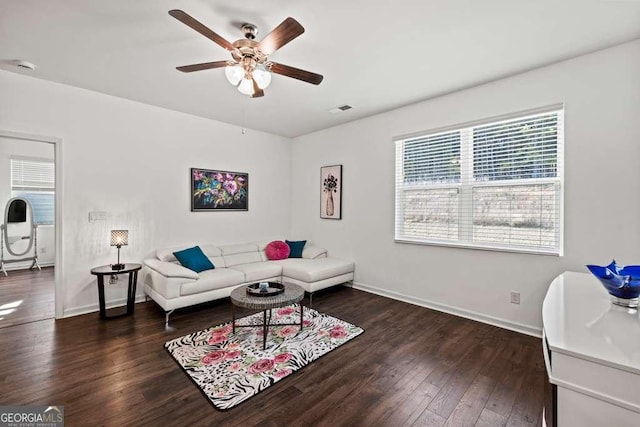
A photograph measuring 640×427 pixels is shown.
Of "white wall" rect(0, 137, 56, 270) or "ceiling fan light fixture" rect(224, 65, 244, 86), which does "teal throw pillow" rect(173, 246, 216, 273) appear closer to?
"ceiling fan light fixture" rect(224, 65, 244, 86)

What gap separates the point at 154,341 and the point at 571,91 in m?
4.77

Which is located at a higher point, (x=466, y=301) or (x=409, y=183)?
(x=409, y=183)

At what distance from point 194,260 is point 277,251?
4.67 feet

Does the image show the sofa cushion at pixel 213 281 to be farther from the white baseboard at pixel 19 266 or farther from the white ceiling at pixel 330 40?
the white baseboard at pixel 19 266

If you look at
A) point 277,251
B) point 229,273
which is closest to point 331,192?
point 277,251

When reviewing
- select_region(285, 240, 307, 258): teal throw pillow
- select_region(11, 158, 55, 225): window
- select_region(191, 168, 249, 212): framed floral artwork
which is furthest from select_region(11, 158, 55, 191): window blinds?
select_region(285, 240, 307, 258): teal throw pillow

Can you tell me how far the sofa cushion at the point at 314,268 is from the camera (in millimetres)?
4043

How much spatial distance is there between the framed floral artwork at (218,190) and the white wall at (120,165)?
100mm

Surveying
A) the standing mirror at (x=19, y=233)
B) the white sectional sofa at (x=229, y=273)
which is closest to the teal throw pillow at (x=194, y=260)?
the white sectional sofa at (x=229, y=273)

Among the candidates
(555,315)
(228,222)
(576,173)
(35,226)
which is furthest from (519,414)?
(35,226)

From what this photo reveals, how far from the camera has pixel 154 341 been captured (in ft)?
9.20

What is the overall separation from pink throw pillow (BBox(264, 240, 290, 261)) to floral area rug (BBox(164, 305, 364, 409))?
1560 mm

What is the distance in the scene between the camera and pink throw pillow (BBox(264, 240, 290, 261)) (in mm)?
4906

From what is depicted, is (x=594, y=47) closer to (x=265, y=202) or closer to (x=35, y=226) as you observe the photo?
(x=265, y=202)
